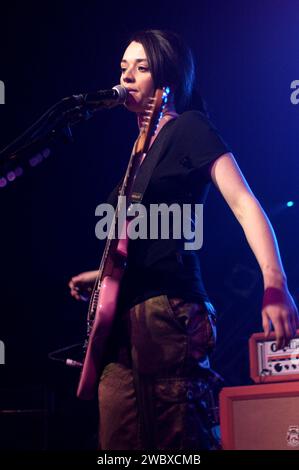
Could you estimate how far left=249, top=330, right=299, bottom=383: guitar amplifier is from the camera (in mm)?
2729

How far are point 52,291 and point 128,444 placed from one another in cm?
243

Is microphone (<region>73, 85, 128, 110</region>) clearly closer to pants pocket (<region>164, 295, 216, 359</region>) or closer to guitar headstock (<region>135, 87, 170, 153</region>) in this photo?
guitar headstock (<region>135, 87, 170, 153</region>)

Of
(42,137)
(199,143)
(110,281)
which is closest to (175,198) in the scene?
(199,143)

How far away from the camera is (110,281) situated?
5.60 feet

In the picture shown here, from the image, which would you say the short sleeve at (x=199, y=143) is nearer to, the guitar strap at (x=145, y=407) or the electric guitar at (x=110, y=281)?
the electric guitar at (x=110, y=281)

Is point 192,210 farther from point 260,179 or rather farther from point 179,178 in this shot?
point 260,179

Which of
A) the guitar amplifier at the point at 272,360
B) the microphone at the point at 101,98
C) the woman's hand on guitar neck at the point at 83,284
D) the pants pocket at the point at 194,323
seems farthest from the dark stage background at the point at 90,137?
the pants pocket at the point at 194,323

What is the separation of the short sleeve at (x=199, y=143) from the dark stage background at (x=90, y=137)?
2064mm

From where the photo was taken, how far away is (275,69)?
3.92m

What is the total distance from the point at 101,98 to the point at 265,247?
0.64 m

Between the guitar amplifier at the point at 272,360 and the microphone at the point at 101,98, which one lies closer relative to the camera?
the microphone at the point at 101,98

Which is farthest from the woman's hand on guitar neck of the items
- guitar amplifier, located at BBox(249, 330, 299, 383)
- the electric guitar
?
guitar amplifier, located at BBox(249, 330, 299, 383)

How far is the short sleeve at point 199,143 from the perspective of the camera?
5.74 ft
